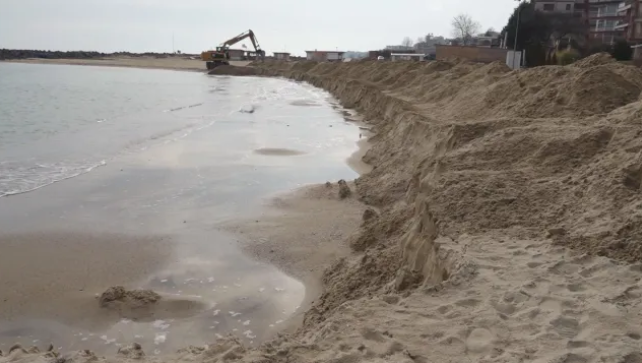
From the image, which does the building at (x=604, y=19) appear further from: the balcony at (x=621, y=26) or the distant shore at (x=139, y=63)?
the distant shore at (x=139, y=63)

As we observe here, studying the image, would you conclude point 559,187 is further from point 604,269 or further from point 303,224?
point 303,224

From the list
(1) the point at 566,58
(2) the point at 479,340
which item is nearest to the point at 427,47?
(1) the point at 566,58

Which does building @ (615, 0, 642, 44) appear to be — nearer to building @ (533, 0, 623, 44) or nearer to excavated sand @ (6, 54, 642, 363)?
building @ (533, 0, 623, 44)

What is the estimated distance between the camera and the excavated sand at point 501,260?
13.2ft

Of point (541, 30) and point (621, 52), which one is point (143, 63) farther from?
point (621, 52)

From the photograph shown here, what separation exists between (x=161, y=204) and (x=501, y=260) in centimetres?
809

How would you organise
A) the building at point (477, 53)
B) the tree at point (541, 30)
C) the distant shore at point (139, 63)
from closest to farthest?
the tree at point (541, 30) < the building at point (477, 53) < the distant shore at point (139, 63)

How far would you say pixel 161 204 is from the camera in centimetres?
1134

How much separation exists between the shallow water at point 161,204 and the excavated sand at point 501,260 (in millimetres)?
1179

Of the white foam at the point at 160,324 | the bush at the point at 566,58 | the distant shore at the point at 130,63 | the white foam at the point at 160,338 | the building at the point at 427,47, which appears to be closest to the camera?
the white foam at the point at 160,338

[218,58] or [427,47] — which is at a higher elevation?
[427,47]

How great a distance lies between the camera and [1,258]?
8266 millimetres

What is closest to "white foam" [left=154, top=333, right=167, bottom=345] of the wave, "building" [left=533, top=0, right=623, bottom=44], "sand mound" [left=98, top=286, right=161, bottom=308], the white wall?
"sand mound" [left=98, top=286, right=161, bottom=308]

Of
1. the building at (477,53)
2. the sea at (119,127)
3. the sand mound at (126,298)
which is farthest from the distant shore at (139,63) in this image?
the sand mound at (126,298)
